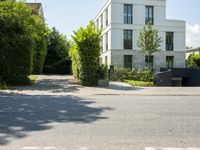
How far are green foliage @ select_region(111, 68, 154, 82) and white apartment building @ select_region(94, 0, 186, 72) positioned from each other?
359 inches

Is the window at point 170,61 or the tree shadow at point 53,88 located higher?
the window at point 170,61

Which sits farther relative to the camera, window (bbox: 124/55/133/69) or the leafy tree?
window (bbox: 124/55/133/69)

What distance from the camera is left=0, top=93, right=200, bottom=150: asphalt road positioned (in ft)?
23.9

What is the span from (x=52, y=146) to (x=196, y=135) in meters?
3.26

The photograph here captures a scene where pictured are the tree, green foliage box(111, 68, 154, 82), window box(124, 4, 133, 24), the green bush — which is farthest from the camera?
the green bush

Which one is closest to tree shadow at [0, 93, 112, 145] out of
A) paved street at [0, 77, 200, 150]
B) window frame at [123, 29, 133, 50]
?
paved street at [0, 77, 200, 150]

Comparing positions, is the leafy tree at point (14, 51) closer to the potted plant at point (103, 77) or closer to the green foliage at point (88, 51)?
the green foliage at point (88, 51)

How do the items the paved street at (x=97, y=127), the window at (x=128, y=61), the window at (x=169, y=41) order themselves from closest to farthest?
the paved street at (x=97, y=127) → the window at (x=128, y=61) → the window at (x=169, y=41)

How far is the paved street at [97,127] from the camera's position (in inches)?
286

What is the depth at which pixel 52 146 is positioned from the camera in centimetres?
702

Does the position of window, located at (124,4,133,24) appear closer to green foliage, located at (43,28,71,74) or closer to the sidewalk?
green foliage, located at (43,28,71,74)

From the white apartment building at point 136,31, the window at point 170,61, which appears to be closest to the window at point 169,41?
the white apartment building at point 136,31

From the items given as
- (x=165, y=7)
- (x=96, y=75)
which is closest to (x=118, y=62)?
(x=165, y=7)

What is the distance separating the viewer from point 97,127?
9.00m
